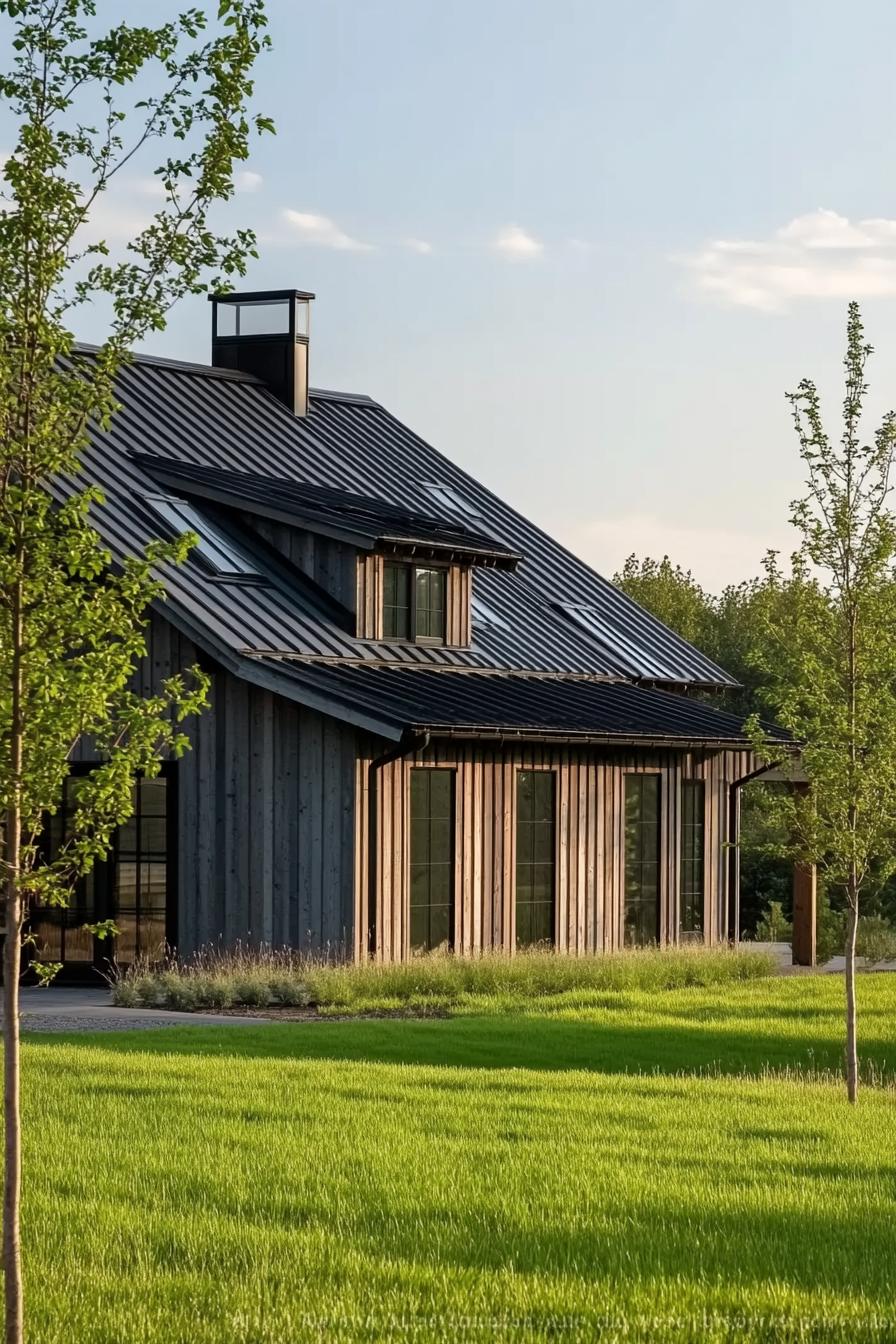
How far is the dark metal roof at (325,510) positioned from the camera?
85.9 feet

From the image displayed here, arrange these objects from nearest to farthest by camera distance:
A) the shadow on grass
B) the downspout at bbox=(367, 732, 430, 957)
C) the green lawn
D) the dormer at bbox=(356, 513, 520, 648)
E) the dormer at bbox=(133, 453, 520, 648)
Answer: the green lawn
the shadow on grass
the downspout at bbox=(367, 732, 430, 957)
the dormer at bbox=(133, 453, 520, 648)
the dormer at bbox=(356, 513, 520, 648)

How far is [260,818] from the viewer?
24.0 meters

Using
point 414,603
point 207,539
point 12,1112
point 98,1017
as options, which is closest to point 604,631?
point 414,603

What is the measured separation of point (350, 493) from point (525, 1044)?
12.8 m

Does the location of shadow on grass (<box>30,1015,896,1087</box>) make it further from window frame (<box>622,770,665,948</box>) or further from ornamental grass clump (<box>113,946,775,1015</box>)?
window frame (<box>622,770,665,948</box>)

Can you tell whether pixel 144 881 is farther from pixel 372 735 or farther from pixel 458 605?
pixel 458 605

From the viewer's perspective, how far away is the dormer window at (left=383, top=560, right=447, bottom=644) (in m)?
27.0

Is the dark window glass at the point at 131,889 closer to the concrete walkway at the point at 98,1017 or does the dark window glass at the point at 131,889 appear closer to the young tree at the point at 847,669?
the concrete walkway at the point at 98,1017

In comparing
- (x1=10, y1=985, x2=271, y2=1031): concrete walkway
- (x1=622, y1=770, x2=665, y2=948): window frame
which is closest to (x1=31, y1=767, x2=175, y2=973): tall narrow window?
(x1=10, y1=985, x2=271, y2=1031): concrete walkway

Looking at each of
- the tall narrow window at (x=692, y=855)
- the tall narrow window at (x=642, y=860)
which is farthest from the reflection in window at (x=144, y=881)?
the tall narrow window at (x=692, y=855)

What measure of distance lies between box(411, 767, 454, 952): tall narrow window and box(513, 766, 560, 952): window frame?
122cm

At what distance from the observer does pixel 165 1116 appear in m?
13.0

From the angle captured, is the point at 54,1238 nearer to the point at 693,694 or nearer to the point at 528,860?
the point at 528,860

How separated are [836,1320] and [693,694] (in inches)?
1041
